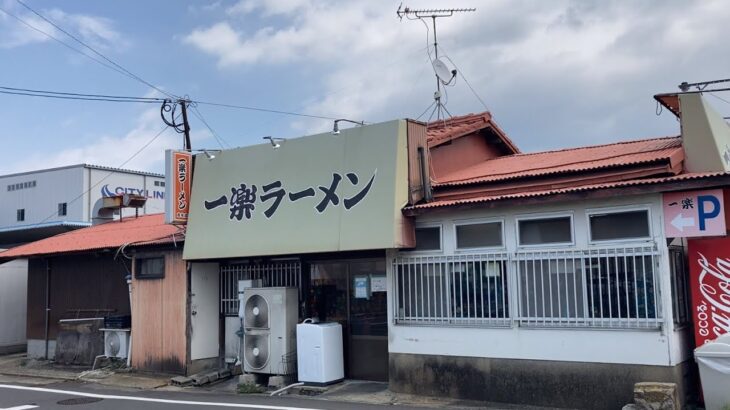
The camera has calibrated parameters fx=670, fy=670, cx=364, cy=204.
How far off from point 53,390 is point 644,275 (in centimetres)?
1149

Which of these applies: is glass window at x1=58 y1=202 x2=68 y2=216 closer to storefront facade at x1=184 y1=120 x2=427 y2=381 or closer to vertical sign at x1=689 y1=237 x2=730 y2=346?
storefront facade at x1=184 y1=120 x2=427 y2=381

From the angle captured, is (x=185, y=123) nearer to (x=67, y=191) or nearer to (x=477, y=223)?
(x=67, y=191)

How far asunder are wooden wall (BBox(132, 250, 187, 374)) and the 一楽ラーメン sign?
114 cm

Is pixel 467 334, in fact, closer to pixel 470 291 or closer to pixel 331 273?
pixel 470 291

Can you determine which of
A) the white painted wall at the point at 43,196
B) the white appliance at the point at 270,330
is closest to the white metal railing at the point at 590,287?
the white appliance at the point at 270,330

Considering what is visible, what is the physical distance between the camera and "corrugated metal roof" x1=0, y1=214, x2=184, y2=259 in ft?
51.3

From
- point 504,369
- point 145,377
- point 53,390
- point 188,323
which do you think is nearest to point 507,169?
point 504,369

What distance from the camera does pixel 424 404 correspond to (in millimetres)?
10719

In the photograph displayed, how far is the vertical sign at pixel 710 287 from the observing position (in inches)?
367

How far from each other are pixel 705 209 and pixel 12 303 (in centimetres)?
1979

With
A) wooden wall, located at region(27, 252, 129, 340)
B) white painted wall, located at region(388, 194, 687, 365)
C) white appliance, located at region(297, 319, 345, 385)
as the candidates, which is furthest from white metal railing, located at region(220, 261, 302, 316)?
wooden wall, located at region(27, 252, 129, 340)

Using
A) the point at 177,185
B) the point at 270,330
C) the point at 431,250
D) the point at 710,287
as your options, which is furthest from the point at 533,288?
the point at 177,185

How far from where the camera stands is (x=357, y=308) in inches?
510

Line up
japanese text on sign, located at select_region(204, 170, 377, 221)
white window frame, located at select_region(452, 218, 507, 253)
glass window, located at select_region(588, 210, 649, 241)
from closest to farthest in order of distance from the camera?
glass window, located at select_region(588, 210, 649, 241) < white window frame, located at select_region(452, 218, 507, 253) < japanese text on sign, located at select_region(204, 170, 377, 221)
